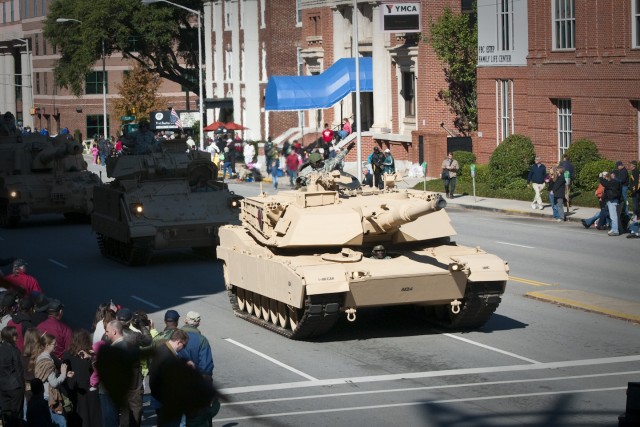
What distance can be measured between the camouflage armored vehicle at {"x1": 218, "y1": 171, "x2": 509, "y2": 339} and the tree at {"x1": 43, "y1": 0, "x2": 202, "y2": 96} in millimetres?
54760

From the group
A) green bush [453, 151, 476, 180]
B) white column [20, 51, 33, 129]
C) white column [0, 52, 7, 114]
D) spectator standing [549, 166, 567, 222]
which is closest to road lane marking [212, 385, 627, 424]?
spectator standing [549, 166, 567, 222]

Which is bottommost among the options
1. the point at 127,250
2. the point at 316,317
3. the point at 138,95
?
the point at 316,317

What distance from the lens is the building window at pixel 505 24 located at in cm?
4100

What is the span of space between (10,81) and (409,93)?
66679mm

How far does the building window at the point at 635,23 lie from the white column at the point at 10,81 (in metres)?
81.6

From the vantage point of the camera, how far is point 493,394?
1292 cm

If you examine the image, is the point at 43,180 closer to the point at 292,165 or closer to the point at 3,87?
the point at 292,165

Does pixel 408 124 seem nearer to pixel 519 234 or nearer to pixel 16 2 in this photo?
pixel 519 234

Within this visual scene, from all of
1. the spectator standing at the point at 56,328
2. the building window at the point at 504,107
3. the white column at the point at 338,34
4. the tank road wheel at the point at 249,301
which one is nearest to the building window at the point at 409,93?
the white column at the point at 338,34

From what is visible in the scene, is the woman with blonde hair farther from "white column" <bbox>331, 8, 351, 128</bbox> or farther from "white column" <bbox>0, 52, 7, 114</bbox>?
"white column" <bbox>0, 52, 7, 114</bbox>

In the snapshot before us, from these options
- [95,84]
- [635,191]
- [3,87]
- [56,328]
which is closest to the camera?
[56,328]

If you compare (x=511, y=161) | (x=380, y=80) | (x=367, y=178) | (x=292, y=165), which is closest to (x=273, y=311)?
(x=511, y=161)

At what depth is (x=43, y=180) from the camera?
3422 centimetres

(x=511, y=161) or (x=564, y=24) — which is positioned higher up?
(x=564, y=24)
